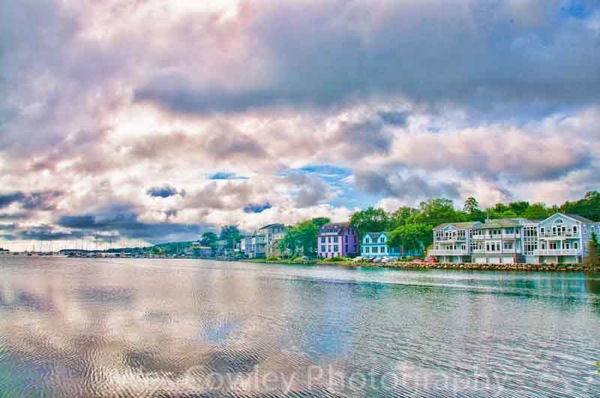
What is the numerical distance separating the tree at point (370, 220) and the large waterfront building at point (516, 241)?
1480 inches

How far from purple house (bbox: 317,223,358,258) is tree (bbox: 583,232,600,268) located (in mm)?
67699

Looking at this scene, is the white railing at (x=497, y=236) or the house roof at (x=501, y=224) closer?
the white railing at (x=497, y=236)

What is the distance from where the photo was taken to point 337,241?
139500 mm

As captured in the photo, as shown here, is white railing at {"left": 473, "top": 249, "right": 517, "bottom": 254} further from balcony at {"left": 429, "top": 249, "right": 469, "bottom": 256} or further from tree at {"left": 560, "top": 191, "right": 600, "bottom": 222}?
tree at {"left": 560, "top": 191, "right": 600, "bottom": 222}

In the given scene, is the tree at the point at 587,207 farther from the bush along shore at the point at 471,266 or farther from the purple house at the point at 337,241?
the purple house at the point at 337,241

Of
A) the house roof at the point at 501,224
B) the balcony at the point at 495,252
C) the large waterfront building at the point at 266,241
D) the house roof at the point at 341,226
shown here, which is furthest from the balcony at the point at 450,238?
the large waterfront building at the point at 266,241

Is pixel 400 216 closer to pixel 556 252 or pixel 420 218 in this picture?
pixel 420 218

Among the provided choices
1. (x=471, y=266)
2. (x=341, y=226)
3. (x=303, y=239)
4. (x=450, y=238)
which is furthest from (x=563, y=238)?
(x=303, y=239)

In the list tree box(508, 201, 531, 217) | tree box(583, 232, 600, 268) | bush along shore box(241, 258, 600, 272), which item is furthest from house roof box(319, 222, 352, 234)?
tree box(583, 232, 600, 268)

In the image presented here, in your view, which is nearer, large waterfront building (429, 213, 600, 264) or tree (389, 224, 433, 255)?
large waterfront building (429, 213, 600, 264)

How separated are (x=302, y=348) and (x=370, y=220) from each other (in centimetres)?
12645

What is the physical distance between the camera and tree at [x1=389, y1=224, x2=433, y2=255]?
111m

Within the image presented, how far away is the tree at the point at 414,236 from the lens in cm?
11081

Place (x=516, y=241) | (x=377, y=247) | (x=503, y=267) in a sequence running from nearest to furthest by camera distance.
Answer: (x=503, y=267)
(x=516, y=241)
(x=377, y=247)
